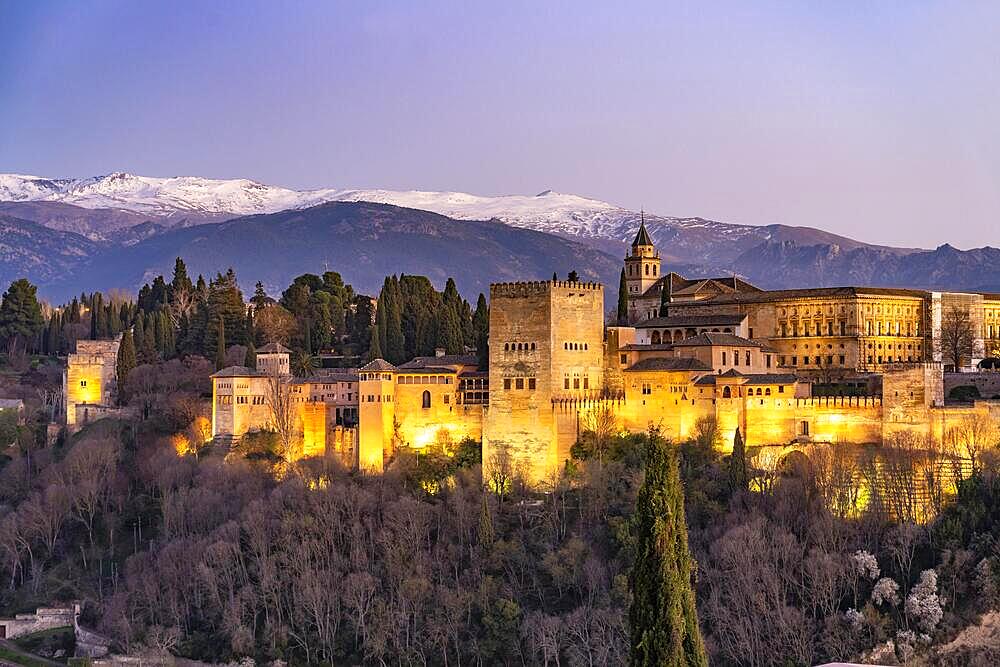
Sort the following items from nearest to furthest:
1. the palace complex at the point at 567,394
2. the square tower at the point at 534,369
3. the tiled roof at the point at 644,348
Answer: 1. the palace complex at the point at 567,394
2. the square tower at the point at 534,369
3. the tiled roof at the point at 644,348

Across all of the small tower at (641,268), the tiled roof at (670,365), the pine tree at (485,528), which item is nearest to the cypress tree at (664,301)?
the small tower at (641,268)

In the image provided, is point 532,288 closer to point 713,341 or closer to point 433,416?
point 433,416

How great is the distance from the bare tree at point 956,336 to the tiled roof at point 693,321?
10113mm

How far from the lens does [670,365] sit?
48375mm

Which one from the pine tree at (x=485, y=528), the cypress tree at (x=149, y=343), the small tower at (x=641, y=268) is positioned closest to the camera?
the pine tree at (x=485, y=528)

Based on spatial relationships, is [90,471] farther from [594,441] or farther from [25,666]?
[594,441]

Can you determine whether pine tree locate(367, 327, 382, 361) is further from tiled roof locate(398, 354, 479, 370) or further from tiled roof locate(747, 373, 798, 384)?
tiled roof locate(747, 373, 798, 384)

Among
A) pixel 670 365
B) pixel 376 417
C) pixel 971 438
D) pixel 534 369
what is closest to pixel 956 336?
pixel 971 438

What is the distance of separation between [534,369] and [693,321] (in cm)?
1239

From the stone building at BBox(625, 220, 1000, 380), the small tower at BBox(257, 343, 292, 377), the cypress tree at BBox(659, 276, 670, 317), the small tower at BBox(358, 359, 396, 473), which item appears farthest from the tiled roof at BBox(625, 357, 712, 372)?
the small tower at BBox(257, 343, 292, 377)

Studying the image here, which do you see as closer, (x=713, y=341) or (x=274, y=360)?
(x=713, y=341)

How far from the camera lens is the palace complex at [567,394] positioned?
4662 cm

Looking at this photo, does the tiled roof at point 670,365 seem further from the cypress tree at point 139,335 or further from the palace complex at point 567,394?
the cypress tree at point 139,335

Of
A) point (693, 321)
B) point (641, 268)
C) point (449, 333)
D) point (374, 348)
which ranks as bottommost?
point (374, 348)
